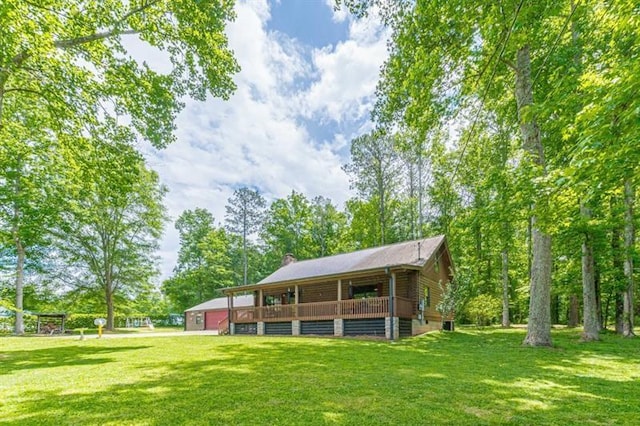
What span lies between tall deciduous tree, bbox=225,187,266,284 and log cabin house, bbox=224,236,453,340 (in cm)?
1918

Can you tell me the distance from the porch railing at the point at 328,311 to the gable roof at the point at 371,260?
4.66 feet

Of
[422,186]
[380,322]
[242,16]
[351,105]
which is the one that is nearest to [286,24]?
[242,16]

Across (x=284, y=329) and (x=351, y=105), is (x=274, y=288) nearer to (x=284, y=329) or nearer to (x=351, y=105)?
(x=284, y=329)

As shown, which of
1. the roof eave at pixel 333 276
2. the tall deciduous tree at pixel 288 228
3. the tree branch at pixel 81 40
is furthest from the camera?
the tall deciduous tree at pixel 288 228

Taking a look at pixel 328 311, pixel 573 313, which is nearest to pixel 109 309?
pixel 328 311

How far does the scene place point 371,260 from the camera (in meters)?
17.7

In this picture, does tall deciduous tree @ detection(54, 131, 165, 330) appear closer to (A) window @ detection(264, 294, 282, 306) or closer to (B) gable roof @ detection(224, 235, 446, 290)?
(A) window @ detection(264, 294, 282, 306)

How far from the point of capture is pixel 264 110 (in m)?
17.2

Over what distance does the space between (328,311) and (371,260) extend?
364 cm

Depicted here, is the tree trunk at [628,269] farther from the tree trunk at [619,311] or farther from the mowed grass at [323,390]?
the mowed grass at [323,390]

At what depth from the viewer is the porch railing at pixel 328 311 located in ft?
47.0

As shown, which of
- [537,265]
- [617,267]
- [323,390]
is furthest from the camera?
[617,267]

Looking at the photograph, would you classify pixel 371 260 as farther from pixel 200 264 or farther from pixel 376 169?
pixel 200 264

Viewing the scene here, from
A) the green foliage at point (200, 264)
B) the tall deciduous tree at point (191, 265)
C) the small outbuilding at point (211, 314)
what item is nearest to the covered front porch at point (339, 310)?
the small outbuilding at point (211, 314)
